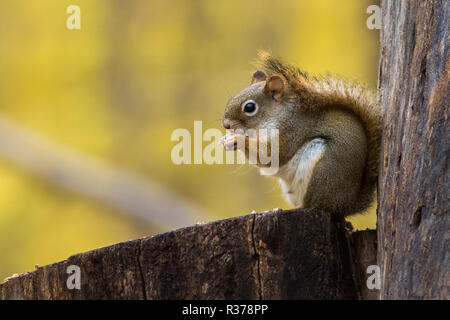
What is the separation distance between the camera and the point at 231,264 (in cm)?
233

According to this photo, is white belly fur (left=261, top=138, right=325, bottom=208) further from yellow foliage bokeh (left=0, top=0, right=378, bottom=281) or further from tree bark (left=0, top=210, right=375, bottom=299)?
yellow foliage bokeh (left=0, top=0, right=378, bottom=281)

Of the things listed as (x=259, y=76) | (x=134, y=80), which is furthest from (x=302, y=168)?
(x=134, y=80)

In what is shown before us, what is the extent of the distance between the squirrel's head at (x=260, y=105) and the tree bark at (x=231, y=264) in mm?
957

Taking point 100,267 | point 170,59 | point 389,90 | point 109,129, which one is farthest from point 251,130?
point 170,59

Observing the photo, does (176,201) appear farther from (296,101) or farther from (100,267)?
(100,267)

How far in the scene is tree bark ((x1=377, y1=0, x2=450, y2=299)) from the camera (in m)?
1.96

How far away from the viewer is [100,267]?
2387mm

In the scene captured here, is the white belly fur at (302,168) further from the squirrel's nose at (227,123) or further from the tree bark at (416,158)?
the squirrel's nose at (227,123)

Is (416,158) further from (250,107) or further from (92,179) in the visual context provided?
(92,179)

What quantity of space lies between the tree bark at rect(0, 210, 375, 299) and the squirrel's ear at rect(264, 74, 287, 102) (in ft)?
3.31

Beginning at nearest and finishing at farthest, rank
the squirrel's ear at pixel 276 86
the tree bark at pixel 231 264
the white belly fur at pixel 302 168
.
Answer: the tree bark at pixel 231 264 → the white belly fur at pixel 302 168 → the squirrel's ear at pixel 276 86

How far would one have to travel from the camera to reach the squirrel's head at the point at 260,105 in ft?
10.7

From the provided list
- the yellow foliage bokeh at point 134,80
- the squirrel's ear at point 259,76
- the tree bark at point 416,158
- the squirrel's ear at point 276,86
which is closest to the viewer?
the tree bark at point 416,158

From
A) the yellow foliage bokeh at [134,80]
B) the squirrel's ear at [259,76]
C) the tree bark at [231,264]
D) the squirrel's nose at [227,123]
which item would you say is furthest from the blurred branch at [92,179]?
the tree bark at [231,264]
